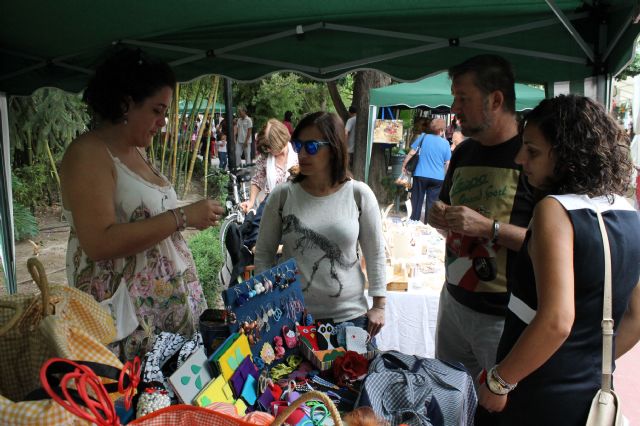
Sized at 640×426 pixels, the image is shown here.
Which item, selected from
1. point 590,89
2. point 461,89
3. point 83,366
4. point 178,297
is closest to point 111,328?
point 83,366

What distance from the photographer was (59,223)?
8.27 meters

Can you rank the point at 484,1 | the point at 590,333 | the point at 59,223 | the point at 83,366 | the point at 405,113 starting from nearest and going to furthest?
the point at 83,366 → the point at 590,333 → the point at 484,1 → the point at 59,223 → the point at 405,113

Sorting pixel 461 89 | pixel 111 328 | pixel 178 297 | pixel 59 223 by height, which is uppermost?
pixel 461 89

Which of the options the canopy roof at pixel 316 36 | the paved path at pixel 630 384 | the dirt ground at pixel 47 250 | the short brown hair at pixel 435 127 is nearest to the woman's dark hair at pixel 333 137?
the canopy roof at pixel 316 36

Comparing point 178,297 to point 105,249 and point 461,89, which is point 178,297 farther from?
point 461,89

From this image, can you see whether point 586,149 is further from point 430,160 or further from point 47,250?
point 47,250

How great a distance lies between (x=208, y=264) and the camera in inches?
206

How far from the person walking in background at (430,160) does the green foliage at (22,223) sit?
5.81m

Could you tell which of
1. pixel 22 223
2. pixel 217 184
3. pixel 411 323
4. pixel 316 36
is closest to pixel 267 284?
pixel 316 36

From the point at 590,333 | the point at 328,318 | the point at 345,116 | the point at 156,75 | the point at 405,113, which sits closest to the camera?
the point at 590,333

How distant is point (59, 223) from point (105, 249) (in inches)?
308

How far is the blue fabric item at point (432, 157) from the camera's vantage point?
7848 mm

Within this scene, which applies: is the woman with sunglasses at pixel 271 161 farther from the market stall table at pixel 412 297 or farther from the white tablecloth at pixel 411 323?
the white tablecloth at pixel 411 323

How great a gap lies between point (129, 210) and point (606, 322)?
56.7 inches
